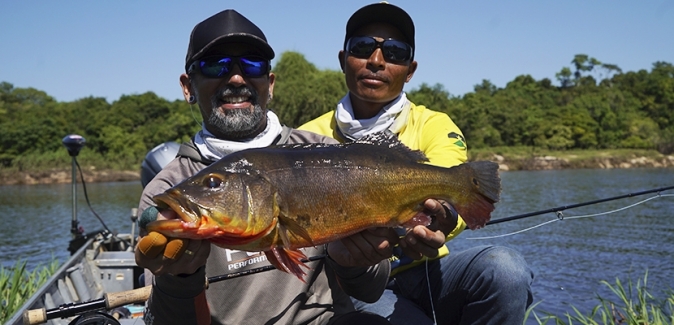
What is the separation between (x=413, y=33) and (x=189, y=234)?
2.85 meters

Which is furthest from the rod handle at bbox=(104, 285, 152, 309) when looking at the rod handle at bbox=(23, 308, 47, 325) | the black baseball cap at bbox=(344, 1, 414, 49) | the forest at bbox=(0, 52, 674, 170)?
the forest at bbox=(0, 52, 674, 170)

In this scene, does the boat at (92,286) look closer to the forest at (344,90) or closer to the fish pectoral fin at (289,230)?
the fish pectoral fin at (289,230)

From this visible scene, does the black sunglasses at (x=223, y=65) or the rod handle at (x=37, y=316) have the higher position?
the black sunglasses at (x=223, y=65)

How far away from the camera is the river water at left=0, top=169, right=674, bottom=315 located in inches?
513

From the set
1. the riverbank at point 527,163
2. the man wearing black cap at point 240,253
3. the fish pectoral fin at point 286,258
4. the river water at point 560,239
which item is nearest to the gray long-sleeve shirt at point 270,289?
the man wearing black cap at point 240,253

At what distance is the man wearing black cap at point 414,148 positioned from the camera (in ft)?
12.0

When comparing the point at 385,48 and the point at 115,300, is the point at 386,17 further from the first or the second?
the point at 115,300

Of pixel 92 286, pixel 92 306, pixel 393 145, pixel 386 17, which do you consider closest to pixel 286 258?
pixel 393 145

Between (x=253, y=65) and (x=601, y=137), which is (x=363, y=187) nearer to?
(x=253, y=65)

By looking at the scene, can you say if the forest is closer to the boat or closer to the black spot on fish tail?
the boat

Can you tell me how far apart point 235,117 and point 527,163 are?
60.7 meters

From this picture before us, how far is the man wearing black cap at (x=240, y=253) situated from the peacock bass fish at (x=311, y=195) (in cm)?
24

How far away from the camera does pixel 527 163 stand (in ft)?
200

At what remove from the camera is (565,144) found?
70.2 metres
